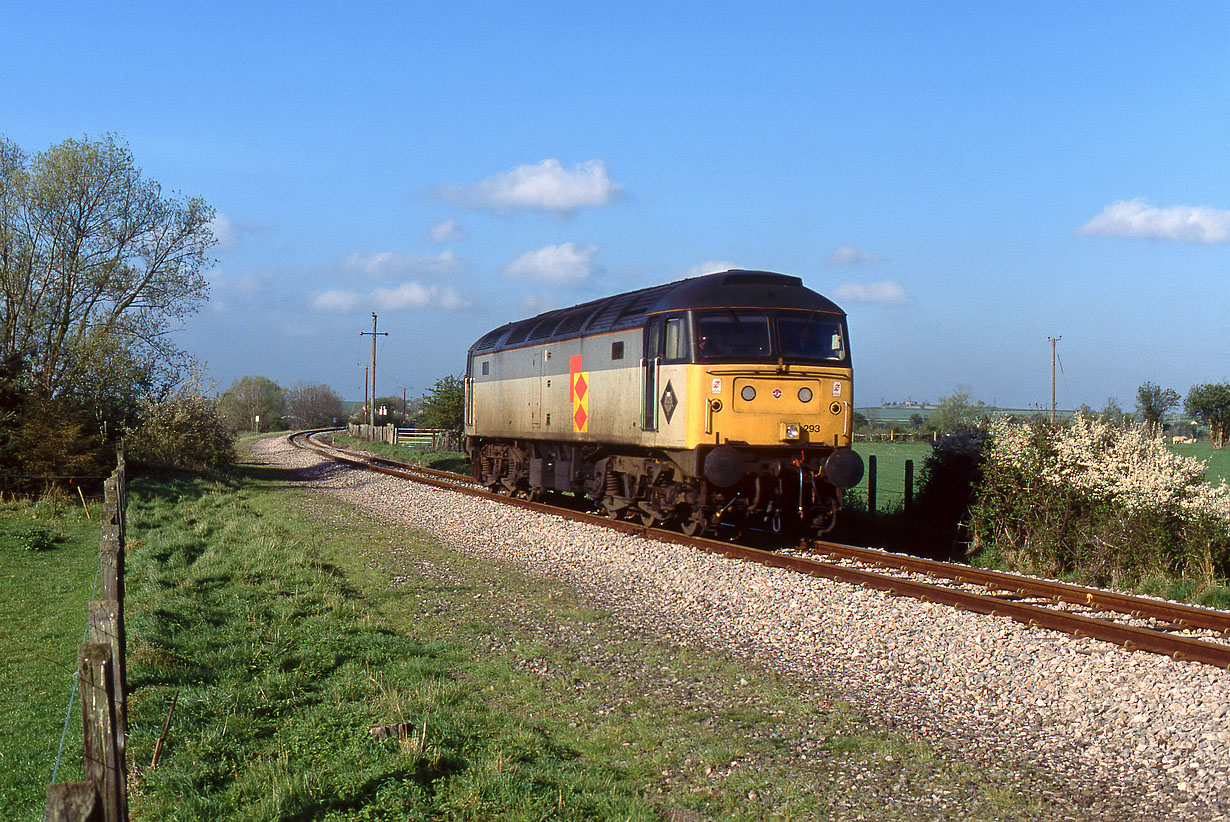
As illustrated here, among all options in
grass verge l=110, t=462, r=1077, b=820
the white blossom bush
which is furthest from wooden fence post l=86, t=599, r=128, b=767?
the white blossom bush

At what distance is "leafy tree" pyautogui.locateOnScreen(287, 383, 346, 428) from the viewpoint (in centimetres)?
12489

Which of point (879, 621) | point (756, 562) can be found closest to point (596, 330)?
point (756, 562)

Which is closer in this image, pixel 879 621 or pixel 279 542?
pixel 879 621

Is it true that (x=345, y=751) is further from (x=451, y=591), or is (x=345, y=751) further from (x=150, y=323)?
(x=150, y=323)

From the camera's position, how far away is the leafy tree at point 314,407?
410ft

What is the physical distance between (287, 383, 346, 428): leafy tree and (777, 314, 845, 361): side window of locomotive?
11537cm

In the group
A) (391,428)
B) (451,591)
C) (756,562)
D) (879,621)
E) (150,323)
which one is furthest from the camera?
(391,428)

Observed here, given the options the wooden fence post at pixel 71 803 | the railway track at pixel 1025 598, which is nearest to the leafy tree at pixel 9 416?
the railway track at pixel 1025 598

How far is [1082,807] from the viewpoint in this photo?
5.23 meters

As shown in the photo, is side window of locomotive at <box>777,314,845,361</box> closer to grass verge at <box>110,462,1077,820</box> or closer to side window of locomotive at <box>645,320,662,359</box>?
side window of locomotive at <box>645,320,662,359</box>

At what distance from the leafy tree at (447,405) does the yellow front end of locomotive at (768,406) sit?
3474 centimetres

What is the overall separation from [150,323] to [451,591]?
2333 cm

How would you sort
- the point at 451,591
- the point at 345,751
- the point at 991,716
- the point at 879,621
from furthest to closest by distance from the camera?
the point at 451,591 < the point at 879,621 < the point at 991,716 < the point at 345,751

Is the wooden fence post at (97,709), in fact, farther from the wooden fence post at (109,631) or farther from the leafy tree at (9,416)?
the leafy tree at (9,416)
